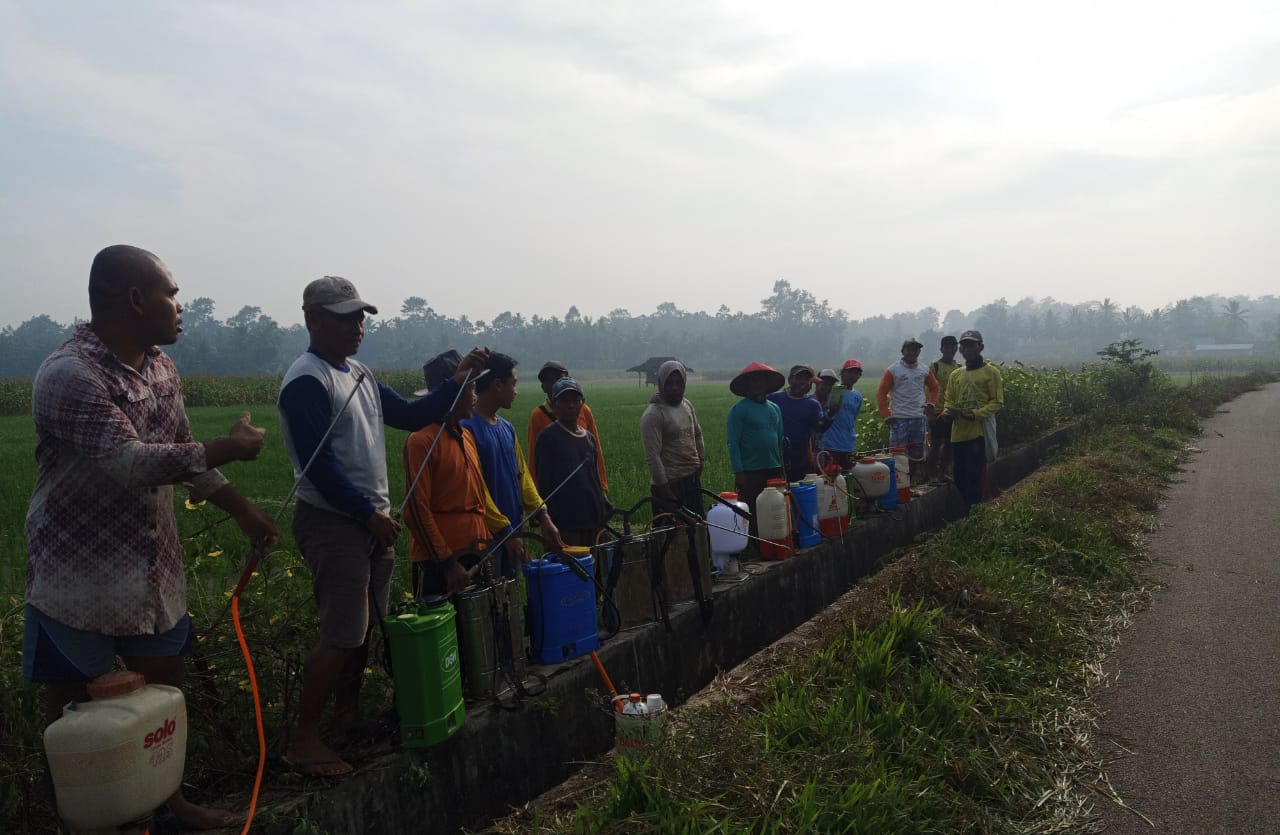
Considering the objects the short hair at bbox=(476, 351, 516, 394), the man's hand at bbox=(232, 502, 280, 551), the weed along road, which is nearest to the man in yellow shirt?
the weed along road

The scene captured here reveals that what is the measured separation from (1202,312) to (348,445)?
22615cm

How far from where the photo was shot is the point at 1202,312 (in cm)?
19288

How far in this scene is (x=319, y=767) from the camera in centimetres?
324

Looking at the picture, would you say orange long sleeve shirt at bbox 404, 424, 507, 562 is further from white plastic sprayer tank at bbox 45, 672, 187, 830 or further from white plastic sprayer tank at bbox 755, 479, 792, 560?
white plastic sprayer tank at bbox 755, 479, 792, 560

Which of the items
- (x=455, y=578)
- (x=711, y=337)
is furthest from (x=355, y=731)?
(x=711, y=337)

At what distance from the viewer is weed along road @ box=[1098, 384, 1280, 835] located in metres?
3.51

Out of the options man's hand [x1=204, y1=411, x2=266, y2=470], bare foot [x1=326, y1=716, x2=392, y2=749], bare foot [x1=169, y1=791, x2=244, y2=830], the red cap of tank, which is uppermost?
man's hand [x1=204, y1=411, x2=266, y2=470]

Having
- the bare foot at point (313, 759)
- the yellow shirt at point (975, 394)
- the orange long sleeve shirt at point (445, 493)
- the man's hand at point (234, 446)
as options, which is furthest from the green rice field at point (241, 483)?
the yellow shirt at point (975, 394)

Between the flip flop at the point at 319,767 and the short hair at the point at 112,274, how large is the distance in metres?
1.71

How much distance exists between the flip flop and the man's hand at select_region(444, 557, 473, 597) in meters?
0.94

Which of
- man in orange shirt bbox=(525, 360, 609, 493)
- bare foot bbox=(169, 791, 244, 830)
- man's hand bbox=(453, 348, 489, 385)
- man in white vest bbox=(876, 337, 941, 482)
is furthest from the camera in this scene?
man in white vest bbox=(876, 337, 941, 482)

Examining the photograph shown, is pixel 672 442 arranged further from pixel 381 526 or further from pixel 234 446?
pixel 234 446

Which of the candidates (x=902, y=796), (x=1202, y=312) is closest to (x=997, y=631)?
(x=902, y=796)

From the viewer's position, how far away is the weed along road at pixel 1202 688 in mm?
3508
